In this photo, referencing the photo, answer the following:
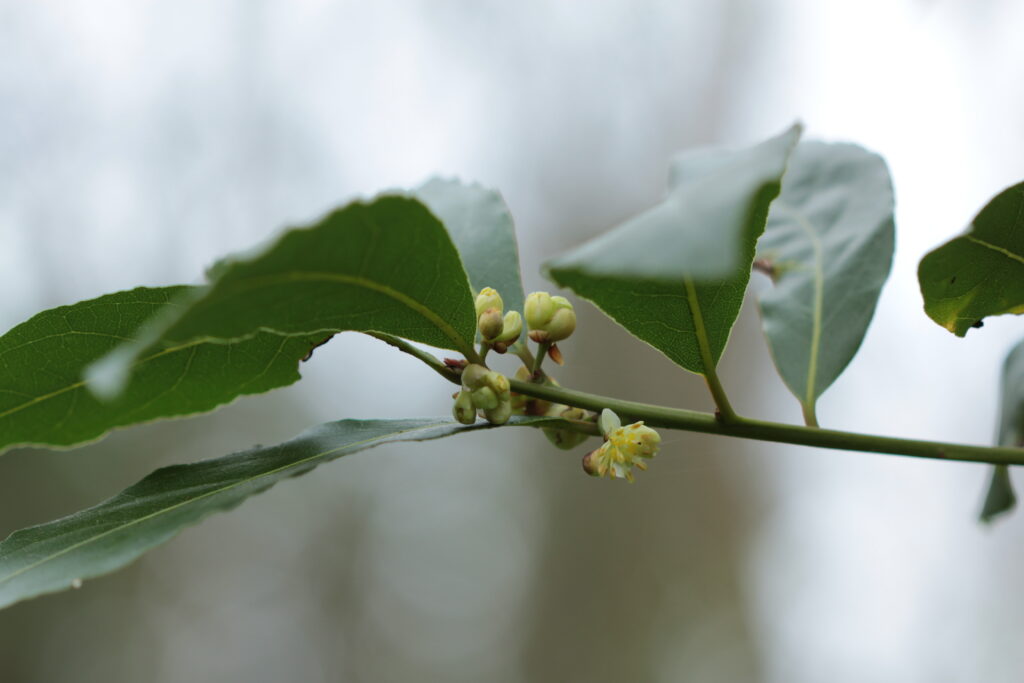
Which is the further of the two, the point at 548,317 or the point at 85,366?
the point at 548,317

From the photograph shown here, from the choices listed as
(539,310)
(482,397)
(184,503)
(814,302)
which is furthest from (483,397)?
(814,302)

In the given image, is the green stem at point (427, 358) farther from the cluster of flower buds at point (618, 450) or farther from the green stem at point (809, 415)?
the green stem at point (809, 415)

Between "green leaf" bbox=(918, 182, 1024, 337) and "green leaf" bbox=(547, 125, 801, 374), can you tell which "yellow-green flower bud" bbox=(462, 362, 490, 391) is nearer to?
"green leaf" bbox=(547, 125, 801, 374)

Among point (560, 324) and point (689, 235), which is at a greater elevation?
point (689, 235)

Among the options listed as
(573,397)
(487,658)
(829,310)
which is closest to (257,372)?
(573,397)

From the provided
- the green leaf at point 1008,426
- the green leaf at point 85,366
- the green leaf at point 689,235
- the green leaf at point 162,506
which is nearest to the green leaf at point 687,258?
the green leaf at point 689,235

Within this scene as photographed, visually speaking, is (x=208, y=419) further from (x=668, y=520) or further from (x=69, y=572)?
(x=69, y=572)

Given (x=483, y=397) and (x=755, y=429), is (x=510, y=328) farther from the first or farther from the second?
(x=755, y=429)
